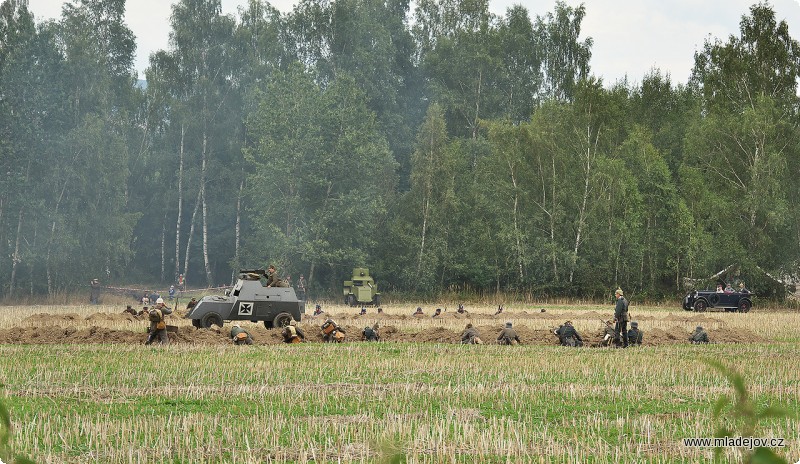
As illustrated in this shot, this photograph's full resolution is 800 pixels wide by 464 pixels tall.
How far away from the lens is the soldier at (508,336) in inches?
1032

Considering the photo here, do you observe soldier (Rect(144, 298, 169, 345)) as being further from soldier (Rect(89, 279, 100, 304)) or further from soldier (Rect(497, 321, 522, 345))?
soldier (Rect(89, 279, 100, 304))

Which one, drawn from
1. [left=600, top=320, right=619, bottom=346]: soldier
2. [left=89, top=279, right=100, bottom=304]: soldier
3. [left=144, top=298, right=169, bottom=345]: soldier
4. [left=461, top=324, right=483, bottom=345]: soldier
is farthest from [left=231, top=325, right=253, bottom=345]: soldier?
[left=89, top=279, right=100, bottom=304]: soldier

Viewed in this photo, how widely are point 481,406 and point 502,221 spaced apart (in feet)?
170

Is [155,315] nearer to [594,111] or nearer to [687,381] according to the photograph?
[687,381]

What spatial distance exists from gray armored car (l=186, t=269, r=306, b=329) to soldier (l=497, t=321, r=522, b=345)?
7.11 meters

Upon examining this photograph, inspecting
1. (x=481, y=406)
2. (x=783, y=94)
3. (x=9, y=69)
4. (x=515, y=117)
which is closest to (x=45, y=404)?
(x=481, y=406)

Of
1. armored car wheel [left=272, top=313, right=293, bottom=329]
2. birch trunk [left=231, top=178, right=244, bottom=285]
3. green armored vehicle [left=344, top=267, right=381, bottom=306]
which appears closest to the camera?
armored car wheel [left=272, top=313, right=293, bottom=329]

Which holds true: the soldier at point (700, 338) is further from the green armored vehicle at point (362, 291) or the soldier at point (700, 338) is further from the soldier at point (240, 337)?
the green armored vehicle at point (362, 291)

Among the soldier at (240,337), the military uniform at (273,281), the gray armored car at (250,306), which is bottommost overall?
the soldier at (240,337)

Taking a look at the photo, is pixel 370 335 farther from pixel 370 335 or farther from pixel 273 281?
pixel 273 281

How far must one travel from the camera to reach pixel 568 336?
2630 centimetres

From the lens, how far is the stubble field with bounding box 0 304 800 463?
10352 mm

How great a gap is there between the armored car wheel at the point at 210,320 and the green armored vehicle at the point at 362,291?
77.2 feet

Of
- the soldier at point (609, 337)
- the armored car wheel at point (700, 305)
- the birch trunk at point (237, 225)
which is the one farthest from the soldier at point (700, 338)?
the birch trunk at point (237, 225)
